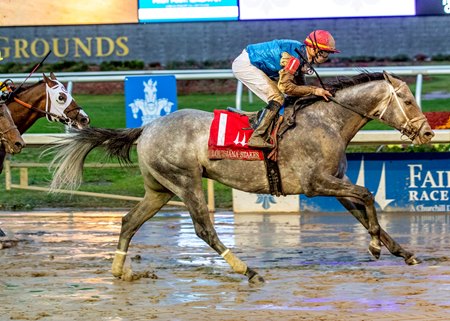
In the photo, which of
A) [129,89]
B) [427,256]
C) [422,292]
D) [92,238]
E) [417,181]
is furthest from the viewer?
[129,89]

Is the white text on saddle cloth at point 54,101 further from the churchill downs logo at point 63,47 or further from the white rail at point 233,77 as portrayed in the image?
the churchill downs logo at point 63,47

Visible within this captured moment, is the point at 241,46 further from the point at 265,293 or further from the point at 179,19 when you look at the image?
the point at 265,293

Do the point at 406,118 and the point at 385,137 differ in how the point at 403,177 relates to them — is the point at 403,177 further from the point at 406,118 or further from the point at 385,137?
the point at 406,118

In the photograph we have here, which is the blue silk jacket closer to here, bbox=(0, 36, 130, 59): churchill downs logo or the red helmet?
the red helmet

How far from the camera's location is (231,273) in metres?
9.24

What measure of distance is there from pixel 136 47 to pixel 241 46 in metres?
1.83

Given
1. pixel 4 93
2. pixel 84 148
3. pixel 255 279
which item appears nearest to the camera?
pixel 255 279

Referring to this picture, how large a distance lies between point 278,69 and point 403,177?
188 inches

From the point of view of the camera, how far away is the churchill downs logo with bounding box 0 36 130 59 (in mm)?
16578

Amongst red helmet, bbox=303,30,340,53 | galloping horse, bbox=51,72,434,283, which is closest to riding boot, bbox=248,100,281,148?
galloping horse, bbox=51,72,434,283

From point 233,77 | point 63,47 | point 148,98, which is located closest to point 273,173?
point 233,77

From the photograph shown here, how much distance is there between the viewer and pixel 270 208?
45.8ft

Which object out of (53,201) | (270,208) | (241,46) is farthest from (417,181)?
(241,46)

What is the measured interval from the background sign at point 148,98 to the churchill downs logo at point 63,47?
7.84ft
